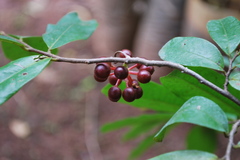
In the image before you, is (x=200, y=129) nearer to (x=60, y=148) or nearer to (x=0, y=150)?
(x=60, y=148)

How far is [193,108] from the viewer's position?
0.51 meters

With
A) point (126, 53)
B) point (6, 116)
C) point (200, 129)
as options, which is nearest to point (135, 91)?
point (126, 53)

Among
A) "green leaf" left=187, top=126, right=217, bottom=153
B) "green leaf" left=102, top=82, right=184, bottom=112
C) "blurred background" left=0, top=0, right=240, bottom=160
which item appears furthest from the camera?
"blurred background" left=0, top=0, right=240, bottom=160

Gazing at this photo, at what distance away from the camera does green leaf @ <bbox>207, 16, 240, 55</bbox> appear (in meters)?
0.65

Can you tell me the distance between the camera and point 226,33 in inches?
26.6

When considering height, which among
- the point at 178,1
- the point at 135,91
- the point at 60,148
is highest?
the point at 135,91

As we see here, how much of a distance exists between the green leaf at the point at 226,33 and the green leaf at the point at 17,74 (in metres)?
0.36

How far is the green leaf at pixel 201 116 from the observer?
49 cm

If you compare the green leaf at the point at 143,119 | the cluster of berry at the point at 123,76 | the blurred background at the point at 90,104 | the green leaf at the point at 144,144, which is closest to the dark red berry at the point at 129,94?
the cluster of berry at the point at 123,76

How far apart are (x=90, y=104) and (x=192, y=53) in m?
2.19

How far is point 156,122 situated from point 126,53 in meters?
0.51

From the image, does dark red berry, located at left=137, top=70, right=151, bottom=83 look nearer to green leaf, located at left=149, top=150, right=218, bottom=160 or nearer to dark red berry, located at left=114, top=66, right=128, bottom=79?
dark red berry, located at left=114, top=66, right=128, bottom=79

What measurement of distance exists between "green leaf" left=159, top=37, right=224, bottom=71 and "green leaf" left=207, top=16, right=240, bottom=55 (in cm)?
4

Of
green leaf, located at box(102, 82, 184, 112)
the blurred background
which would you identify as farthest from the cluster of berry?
the blurred background
